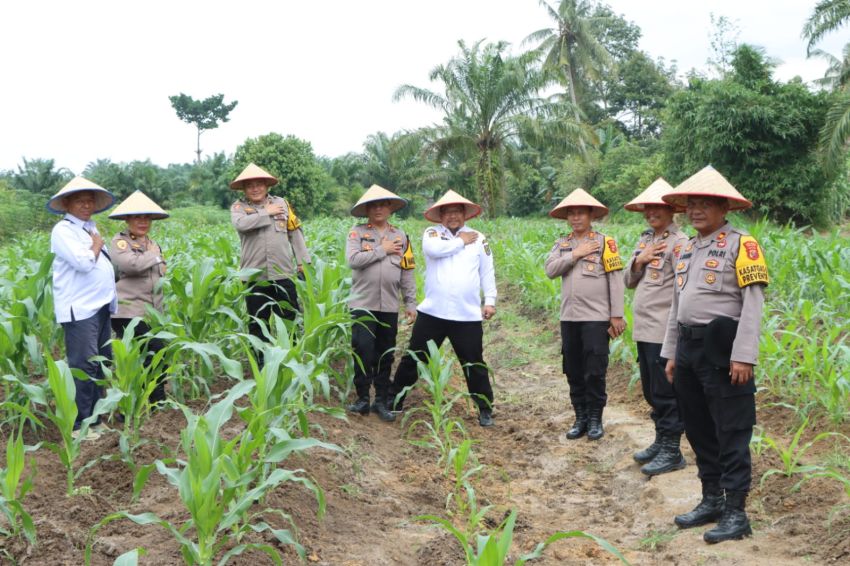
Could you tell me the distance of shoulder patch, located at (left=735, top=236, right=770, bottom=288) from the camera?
3284 millimetres

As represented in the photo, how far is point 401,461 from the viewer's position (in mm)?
4641

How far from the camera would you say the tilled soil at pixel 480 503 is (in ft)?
9.99

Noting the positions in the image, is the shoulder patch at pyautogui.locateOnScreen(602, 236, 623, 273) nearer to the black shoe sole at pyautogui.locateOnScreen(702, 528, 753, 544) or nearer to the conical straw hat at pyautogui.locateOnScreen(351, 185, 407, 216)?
the conical straw hat at pyautogui.locateOnScreen(351, 185, 407, 216)

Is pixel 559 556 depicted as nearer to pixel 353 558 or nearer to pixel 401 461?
pixel 353 558

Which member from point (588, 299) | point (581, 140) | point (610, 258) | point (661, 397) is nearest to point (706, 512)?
point (661, 397)

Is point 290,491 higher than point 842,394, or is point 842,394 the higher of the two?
point 842,394

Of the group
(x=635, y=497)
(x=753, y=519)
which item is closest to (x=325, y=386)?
(x=635, y=497)

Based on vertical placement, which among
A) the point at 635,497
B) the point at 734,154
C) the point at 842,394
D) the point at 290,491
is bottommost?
the point at 635,497

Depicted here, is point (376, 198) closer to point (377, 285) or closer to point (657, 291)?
point (377, 285)

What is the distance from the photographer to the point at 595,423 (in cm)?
521

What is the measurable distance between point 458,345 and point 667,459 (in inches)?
62.2

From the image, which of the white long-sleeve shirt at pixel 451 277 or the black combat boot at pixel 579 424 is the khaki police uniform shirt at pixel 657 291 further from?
the white long-sleeve shirt at pixel 451 277

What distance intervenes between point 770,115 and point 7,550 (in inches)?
774

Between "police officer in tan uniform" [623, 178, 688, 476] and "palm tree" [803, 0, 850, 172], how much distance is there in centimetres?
1498
